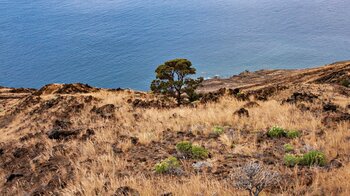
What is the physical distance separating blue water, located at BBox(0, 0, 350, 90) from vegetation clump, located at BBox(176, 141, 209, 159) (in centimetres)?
9400

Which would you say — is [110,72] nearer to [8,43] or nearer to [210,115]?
[8,43]

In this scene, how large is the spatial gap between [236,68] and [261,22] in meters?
41.7

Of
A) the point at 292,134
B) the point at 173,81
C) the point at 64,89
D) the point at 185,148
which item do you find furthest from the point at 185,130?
the point at 64,89

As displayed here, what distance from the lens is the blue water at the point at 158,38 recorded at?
11219 centimetres

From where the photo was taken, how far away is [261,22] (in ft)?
469

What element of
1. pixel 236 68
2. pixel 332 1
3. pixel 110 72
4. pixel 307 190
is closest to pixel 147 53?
pixel 110 72

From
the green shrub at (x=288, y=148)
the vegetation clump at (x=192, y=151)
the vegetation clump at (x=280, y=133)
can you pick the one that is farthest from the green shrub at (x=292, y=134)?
the vegetation clump at (x=192, y=151)

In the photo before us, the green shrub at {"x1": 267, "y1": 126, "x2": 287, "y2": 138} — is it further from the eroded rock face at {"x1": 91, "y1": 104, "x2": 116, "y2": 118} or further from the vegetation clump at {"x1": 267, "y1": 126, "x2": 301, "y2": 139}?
the eroded rock face at {"x1": 91, "y1": 104, "x2": 116, "y2": 118}

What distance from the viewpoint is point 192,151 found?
361 inches

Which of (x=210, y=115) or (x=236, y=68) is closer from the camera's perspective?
(x=210, y=115)

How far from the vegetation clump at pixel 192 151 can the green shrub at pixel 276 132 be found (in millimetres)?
2790

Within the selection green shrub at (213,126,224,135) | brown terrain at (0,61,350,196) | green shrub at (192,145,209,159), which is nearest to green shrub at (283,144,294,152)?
brown terrain at (0,61,350,196)

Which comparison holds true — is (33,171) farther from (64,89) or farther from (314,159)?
(64,89)

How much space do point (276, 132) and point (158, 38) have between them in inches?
4941
